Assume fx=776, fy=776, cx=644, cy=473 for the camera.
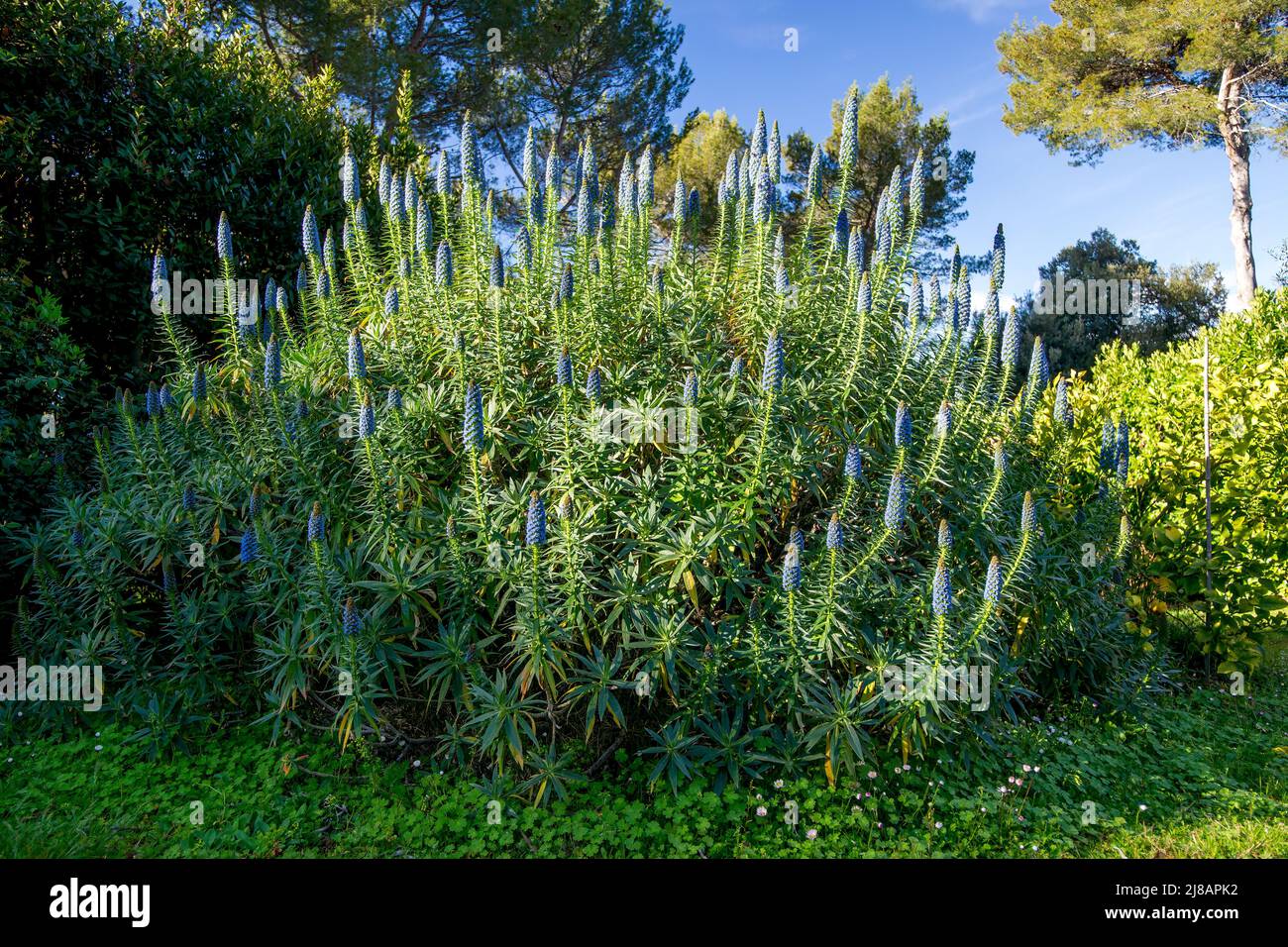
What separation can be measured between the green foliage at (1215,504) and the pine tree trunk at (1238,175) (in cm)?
1567

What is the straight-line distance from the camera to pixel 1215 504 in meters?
6.65

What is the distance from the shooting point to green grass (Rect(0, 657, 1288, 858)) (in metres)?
3.81

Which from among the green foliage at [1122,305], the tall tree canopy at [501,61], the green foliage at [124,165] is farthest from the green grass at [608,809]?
the green foliage at [1122,305]

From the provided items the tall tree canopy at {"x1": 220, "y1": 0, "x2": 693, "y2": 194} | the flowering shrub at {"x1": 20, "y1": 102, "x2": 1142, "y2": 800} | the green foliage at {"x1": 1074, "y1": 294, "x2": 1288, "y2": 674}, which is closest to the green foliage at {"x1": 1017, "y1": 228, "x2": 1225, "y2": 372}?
the tall tree canopy at {"x1": 220, "y1": 0, "x2": 693, "y2": 194}

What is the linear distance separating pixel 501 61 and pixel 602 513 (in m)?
19.1

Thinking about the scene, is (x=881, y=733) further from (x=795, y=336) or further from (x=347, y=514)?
(x=347, y=514)

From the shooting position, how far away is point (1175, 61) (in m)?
20.3

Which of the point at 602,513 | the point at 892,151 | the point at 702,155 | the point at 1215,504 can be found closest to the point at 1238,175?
the point at 892,151

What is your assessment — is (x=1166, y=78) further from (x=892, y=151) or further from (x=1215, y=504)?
Result: (x=1215, y=504)

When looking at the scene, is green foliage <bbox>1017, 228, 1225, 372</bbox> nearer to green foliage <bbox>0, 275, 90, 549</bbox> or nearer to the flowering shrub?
the flowering shrub

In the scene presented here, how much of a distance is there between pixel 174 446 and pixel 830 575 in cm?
442

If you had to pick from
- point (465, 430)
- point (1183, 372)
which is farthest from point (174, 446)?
point (1183, 372)

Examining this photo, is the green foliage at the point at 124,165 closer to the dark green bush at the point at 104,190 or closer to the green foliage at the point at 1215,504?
the dark green bush at the point at 104,190

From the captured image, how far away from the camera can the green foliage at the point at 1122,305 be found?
21781 millimetres
